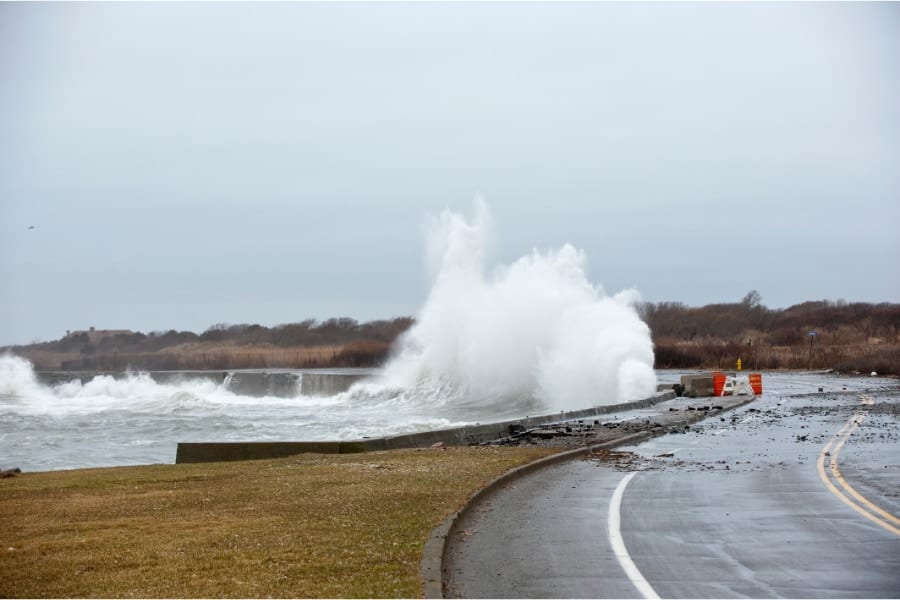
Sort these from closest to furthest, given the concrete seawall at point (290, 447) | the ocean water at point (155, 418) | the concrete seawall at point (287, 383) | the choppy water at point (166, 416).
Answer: the concrete seawall at point (290, 447), the ocean water at point (155, 418), the choppy water at point (166, 416), the concrete seawall at point (287, 383)

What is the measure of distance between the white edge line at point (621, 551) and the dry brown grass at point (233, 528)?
1730 millimetres

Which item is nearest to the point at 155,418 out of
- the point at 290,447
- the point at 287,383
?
the point at 290,447

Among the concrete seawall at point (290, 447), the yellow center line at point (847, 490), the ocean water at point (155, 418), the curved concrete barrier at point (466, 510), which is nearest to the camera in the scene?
the curved concrete barrier at point (466, 510)

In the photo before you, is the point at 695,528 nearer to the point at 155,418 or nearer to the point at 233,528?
the point at 233,528

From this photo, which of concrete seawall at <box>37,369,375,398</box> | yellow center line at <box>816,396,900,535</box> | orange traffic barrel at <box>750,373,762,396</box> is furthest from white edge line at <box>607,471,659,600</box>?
concrete seawall at <box>37,369,375,398</box>

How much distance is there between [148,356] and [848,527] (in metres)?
80.3

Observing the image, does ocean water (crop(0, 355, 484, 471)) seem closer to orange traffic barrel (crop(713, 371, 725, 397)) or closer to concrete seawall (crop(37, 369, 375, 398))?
concrete seawall (crop(37, 369, 375, 398))

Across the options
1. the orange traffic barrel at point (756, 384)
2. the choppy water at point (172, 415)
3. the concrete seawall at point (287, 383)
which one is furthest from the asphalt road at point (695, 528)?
the concrete seawall at point (287, 383)

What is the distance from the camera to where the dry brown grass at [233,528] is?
24.9 ft

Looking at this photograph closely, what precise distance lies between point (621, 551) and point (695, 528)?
5.18ft

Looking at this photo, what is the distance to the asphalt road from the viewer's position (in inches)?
302

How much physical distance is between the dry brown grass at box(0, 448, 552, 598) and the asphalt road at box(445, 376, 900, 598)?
2.27 ft

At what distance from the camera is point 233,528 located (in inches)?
394

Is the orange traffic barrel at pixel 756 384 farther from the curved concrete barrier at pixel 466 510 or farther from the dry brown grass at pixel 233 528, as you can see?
the dry brown grass at pixel 233 528
